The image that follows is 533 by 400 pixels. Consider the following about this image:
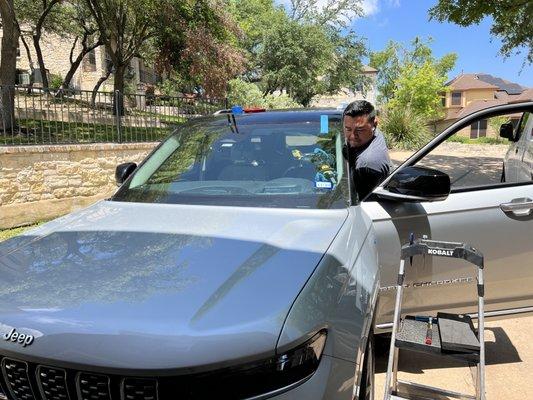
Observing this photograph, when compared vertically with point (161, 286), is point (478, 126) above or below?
above

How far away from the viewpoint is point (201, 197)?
2.67 metres

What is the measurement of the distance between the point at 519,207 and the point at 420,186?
861 mm

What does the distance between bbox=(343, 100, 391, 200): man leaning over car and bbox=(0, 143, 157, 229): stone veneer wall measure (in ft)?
21.7

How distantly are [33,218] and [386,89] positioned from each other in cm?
5785

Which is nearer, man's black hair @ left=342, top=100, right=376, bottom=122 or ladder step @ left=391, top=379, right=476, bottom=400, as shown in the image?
ladder step @ left=391, top=379, right=476, bottom=400

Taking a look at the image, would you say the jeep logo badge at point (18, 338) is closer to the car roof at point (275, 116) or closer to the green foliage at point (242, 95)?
the car roof at point (275, 116)

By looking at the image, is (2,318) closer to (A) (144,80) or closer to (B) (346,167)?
(B) (346,167)

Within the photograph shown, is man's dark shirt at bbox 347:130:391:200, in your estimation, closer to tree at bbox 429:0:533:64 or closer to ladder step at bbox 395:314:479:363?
ladder step at bbox 395:314:479:363

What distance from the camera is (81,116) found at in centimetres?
930

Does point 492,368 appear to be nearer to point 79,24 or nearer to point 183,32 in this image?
point 183,32

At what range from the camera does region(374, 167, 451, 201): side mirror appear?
2.81m

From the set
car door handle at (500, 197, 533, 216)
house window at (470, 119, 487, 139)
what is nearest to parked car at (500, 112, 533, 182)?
house window at (470, 119, 487, 139)

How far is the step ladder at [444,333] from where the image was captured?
2.42 meters

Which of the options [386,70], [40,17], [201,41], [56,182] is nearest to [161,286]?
[56,182]
